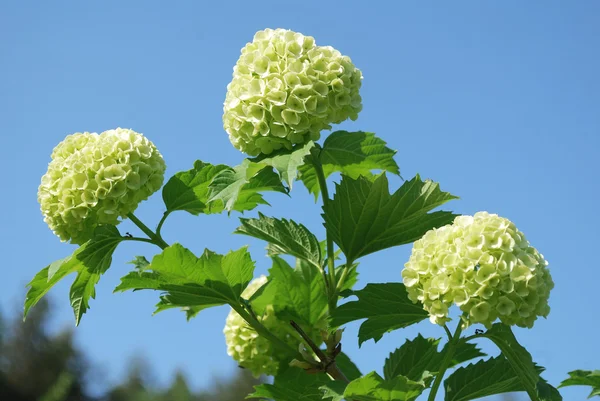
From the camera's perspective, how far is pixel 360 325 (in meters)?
2.98

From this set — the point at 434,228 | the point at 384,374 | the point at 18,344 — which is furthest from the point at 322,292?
the point at 18,344

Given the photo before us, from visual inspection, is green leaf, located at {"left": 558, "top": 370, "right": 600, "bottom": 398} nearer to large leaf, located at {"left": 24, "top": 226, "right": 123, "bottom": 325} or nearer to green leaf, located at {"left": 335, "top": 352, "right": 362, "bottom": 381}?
green leaf, located at {"left": 335, "top": 352, "right": 362, "bottom": 381}

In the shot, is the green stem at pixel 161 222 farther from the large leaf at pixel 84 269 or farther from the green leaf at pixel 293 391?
the green leaf at pixel 293 391

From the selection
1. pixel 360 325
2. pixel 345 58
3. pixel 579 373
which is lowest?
pixel 360 325

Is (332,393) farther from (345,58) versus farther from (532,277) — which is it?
(345,58)

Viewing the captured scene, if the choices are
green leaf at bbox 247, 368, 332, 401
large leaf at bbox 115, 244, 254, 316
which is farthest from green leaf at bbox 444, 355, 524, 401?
large leaf at bbox 115, 244, 254, 316

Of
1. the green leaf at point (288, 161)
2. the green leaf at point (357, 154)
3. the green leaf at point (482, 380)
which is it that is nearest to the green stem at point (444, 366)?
the green leaf at point (482, 380)

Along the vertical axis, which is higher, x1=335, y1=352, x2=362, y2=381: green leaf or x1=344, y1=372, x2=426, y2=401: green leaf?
x1=335, y1=352, x2=362, y2=381: green leaf

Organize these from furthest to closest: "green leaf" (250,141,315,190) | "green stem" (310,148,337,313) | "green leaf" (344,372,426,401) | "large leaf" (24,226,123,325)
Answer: "large leaf" (24,226,123,325)
"green stem" (310,148,337,313)
"green leaf" (250,141,315,190)
"green leaf" (344,372,426,401)

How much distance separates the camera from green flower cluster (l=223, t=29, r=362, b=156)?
297 cm

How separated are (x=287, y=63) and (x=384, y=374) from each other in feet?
5.08

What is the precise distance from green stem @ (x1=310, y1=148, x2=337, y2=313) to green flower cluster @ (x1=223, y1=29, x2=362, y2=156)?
14 centimetres

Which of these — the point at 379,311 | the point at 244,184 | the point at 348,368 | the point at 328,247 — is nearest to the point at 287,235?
the point at 328,247

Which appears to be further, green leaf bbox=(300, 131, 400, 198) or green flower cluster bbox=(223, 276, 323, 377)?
green flower cluster bbox=(223, 276, 323, 377)
